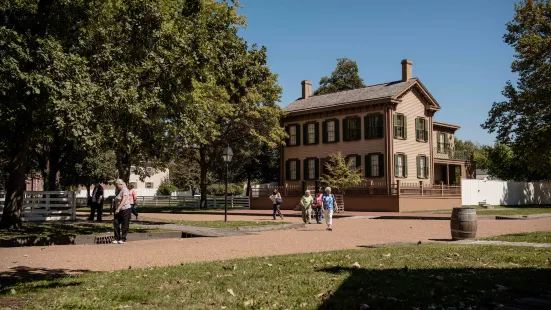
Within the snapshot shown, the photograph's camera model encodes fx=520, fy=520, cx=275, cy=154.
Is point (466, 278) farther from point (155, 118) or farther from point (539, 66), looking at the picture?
point (539, 66)

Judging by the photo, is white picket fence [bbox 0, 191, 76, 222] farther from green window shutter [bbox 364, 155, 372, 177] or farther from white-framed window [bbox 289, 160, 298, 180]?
white-framed window [bbox 289, 160, 298, 180]

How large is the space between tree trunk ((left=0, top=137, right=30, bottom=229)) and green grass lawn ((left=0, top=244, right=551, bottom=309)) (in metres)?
9.43

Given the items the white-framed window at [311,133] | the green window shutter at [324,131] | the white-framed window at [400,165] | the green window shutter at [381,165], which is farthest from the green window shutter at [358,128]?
the white-framed window at [311,133]

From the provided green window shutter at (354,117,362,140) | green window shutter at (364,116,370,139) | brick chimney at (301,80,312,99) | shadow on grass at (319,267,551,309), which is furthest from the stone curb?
brick chimney at (301,80,312,99)

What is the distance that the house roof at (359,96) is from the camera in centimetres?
3966

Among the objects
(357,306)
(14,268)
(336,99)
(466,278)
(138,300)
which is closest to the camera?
(357,306)

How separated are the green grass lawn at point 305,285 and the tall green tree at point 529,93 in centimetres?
2577

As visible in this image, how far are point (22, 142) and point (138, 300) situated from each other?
1279 centimetres

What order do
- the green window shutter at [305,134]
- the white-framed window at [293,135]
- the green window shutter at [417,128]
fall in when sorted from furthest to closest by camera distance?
1. the white-framed window at [293,135]
2. the green window shutter at [305,134]
3. the green window shutter at [417,128]

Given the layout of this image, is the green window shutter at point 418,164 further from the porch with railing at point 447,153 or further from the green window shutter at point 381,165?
the green window shutter at point 381,165

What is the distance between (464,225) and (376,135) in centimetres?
2587

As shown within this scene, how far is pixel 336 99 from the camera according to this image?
141ft

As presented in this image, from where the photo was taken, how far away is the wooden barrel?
13680 mm

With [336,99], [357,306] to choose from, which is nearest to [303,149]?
[336,99]
